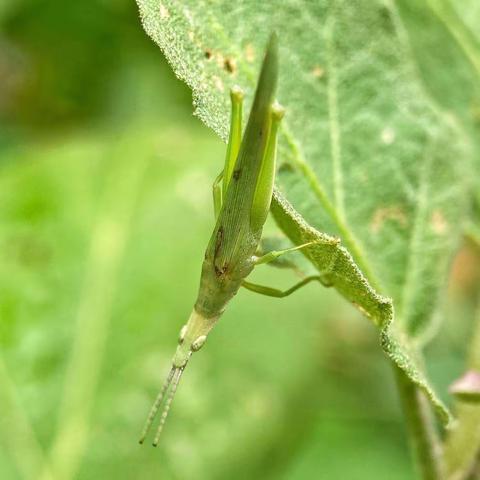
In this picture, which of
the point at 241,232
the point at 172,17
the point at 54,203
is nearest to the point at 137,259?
the point at 54,203

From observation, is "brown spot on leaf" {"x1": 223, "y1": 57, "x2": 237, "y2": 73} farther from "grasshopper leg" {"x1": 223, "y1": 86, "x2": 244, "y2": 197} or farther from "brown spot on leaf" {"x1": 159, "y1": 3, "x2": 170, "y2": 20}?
"brown spot on leaf" {"x1": 159, "y1": 3, "x2": 170, "y2": 20}

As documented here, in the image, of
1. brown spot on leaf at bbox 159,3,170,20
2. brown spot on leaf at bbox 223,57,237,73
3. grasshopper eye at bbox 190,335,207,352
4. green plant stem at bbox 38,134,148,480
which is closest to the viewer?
brown spot on leaf at bbox 159,3,170,20

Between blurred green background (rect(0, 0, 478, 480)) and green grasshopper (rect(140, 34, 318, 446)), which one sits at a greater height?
green grasshopper (rect(140, 34, 318, 446))

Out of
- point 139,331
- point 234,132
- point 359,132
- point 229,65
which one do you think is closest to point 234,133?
point 234,132

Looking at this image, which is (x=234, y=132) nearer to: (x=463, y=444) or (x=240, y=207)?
(x=240, y=207)

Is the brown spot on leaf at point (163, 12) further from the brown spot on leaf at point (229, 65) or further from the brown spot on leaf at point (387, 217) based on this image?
the brown spot on leaf at point (387, 217)

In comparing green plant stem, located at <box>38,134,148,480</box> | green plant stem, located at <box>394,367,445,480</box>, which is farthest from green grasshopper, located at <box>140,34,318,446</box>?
green plant stem, located at <box>38,134,148,480</box>

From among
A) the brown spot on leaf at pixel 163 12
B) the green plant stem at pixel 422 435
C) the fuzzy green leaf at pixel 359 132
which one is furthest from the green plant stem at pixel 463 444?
the brown spot on leaf at pixel 163 12
